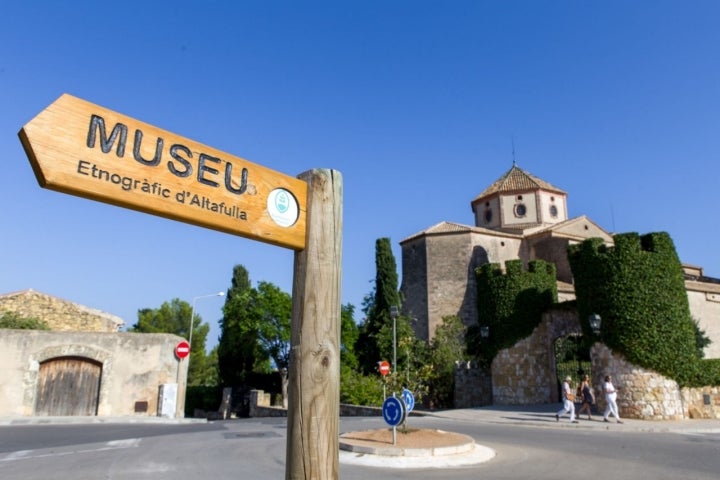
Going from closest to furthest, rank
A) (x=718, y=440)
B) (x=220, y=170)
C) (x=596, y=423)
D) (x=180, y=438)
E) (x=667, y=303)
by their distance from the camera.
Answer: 1. (x=220, y=170)
2. (x=718, y=440)
3. (x=180, y=438)
4. (x=596, y=423)
5. (x=667, y=303)

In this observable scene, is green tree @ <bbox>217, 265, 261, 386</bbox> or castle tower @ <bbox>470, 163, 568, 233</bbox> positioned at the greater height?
castle tower @ <bbox>470, 163, 568, 233</bbox>

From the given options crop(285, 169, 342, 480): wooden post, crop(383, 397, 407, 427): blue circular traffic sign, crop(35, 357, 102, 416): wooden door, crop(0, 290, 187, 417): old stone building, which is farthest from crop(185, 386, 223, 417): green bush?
crop(285, 169, 342, 480): wooden post

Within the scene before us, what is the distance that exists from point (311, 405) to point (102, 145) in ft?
5.07

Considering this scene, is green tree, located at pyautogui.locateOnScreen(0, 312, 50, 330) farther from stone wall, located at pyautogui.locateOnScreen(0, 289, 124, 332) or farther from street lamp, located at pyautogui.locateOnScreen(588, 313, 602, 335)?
street lamp, located at pyautogui.locateOnScreen(588, 313, 602, 335)

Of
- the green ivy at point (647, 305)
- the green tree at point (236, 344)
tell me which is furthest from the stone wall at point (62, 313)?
the green ivy at point (647, 305)

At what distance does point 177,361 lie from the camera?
21609 millimetres

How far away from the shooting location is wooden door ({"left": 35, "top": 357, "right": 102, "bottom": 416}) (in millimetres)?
19922

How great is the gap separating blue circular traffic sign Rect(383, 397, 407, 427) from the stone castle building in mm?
26080

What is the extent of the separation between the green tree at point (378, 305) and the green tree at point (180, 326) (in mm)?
24421

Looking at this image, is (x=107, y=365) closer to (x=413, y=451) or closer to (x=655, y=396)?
(x=413, y=451)

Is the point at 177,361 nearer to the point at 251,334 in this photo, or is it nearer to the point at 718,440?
the point at 251,334

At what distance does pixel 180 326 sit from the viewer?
57.6 m

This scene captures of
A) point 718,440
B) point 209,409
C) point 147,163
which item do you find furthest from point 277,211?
point 209,409

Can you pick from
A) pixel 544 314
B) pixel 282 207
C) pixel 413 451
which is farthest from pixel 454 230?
pixel 282 207
